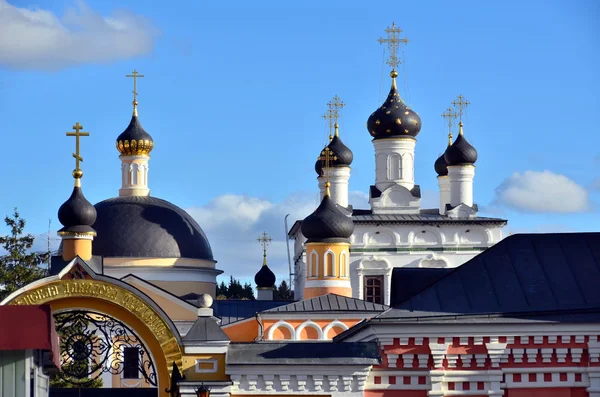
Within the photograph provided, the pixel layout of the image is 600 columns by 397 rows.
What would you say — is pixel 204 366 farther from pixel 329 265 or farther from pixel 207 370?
pixel 329 265

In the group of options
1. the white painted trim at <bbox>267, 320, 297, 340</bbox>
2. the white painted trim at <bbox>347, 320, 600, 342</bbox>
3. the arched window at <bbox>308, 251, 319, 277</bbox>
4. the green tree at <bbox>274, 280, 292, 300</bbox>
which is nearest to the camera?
the white painted trim at <bbox>347, 320, 600, 342</bbox>

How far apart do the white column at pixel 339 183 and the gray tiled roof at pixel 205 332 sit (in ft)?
89.7

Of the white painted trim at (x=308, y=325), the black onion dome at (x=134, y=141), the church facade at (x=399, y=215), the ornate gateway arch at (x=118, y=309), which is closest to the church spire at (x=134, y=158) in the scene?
the black onion dome at (x=134, y=141)

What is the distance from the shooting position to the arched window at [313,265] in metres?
35.0

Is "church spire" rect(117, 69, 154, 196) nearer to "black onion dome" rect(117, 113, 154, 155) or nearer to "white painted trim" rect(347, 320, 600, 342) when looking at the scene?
"black onion dome" rect(117, 113, 154, 155)

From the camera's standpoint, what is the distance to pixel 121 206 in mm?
39125

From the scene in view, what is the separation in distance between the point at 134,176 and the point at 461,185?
32.1 feet

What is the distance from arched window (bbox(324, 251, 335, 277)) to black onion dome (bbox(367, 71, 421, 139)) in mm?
9098

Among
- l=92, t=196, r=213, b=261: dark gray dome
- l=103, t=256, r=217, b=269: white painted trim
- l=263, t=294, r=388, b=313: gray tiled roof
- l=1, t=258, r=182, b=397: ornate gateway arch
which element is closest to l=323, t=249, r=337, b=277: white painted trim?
l=263, t=294, r=388, b=313: gray tiled roof

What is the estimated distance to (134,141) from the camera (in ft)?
134

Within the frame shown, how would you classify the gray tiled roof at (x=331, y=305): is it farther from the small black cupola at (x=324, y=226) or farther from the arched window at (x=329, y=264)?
the small black cupola at (x=324, y=226)

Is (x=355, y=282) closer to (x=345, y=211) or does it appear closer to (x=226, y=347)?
(x=345, y=211)

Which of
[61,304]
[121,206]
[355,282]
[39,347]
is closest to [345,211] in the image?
[355,282]

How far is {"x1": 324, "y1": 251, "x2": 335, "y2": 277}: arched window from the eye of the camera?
3481 cm
